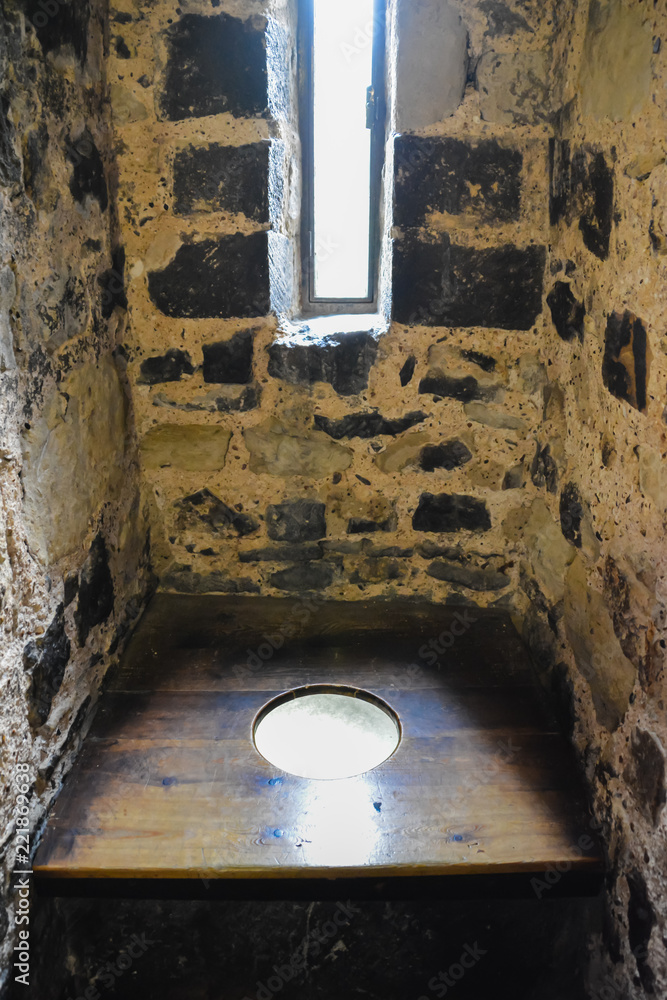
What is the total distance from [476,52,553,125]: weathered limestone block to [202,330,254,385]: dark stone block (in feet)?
2.41

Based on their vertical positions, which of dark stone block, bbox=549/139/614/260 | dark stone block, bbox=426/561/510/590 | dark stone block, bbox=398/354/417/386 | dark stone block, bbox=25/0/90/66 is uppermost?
dark stone block, bbox=25/0/90/66

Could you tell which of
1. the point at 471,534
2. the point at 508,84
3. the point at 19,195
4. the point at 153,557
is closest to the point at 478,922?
the point at 471,534

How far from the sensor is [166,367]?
1679mm

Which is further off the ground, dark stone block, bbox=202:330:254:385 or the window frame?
the window frame

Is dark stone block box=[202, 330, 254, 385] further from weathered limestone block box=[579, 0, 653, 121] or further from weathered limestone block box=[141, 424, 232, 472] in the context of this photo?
weathered limestone block box=[579, 0, 653, 121]

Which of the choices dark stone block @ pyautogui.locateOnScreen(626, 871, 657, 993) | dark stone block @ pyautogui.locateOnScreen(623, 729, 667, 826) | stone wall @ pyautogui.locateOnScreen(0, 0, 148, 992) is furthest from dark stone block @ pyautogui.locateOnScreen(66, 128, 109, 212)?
dark stone block @ pyautogui.locateOnScreen(626, 871, 657, 993)

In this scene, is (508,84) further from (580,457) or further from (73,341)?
(73,341)

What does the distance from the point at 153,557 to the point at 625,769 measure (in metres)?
1.25

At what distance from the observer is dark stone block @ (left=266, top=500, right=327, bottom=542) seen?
1.78 m

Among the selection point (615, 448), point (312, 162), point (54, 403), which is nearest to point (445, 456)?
point (615, 448)

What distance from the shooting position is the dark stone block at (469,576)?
1807 millimetres

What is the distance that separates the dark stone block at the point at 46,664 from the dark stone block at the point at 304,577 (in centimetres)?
64

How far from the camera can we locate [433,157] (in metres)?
1.51

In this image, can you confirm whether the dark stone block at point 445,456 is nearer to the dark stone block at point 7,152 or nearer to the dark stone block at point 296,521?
the dark stone block at point 296,521
